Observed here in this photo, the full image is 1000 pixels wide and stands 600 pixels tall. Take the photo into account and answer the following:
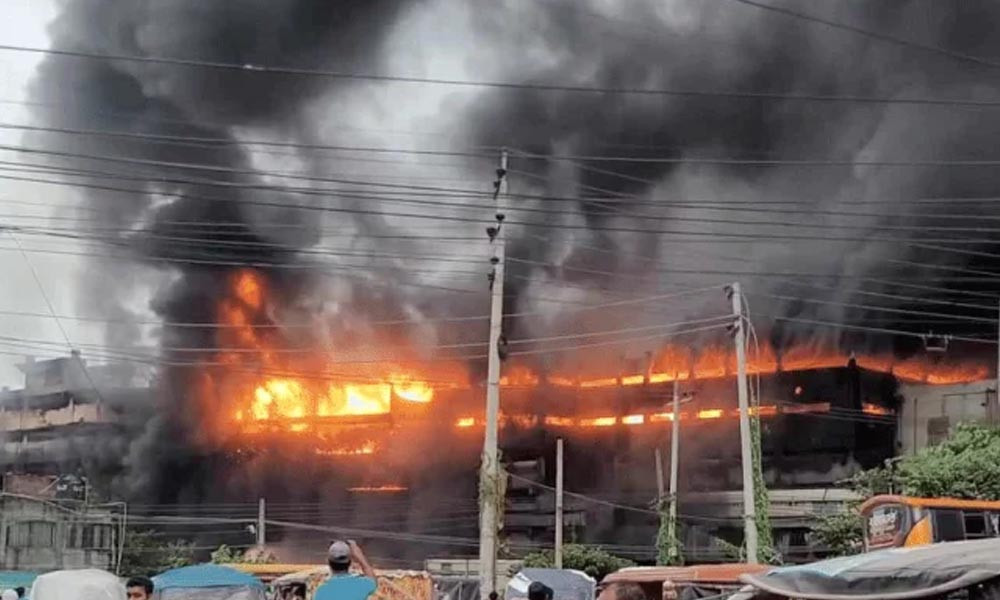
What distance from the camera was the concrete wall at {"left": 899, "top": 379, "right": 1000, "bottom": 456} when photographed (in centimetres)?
3612

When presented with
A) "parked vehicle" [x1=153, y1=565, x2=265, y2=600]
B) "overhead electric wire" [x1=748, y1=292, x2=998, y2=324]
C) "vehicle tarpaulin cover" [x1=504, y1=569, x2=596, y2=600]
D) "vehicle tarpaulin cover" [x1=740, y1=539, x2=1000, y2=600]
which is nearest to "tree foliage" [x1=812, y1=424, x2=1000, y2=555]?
"vehicle tarpaulin cover" [x1=504, y1=569, x2=596, y2=600]

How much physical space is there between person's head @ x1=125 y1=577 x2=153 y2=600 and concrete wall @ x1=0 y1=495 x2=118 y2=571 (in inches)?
1100

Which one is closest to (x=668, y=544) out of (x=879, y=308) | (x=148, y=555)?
(x=148, y=555)

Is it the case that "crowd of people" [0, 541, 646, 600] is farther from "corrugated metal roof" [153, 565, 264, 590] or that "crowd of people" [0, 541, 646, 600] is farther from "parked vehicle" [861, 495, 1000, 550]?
"parked vehicle" [861, 495, 1000, 550]

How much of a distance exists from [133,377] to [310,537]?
9.06 meters

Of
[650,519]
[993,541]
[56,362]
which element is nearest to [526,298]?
[650,519]

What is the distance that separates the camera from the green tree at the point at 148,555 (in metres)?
35.0

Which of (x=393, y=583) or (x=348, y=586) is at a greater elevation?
(x=348, y=586)

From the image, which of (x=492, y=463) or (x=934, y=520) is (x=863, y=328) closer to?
(x=492, y=463)

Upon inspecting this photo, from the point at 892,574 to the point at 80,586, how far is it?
3550 mm

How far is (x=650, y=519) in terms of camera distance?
39.8 meters

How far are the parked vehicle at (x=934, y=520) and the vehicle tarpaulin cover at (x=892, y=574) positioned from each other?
9743 mm

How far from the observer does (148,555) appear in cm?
3572

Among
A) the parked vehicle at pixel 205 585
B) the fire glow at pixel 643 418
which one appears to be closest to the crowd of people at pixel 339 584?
the parked vehicle at pixel 205 585
